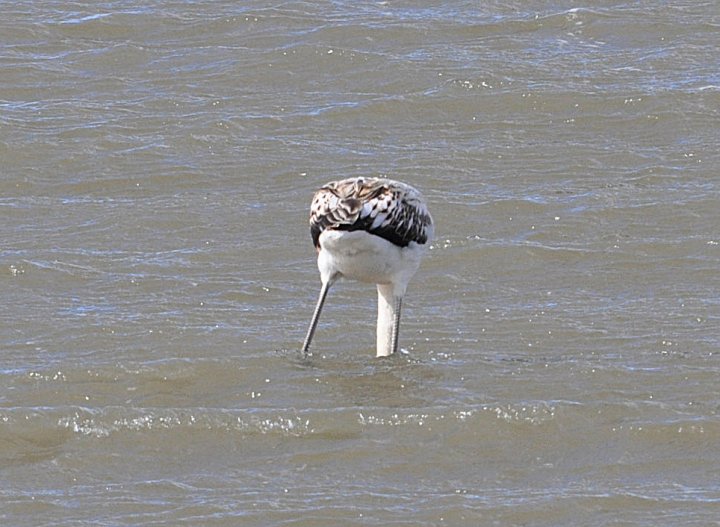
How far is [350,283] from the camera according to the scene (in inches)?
459

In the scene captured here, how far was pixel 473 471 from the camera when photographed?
8109mm

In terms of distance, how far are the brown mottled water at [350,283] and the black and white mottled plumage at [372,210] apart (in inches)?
28.0

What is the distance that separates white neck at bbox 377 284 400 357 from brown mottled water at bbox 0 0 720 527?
Result: 10cm

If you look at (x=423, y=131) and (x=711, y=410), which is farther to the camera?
(x=423, y=131)

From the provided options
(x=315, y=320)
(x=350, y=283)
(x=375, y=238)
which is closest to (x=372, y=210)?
(x=375, y=238)

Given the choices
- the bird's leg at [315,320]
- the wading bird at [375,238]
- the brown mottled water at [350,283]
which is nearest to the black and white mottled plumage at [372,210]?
the wading bird at [375,238]

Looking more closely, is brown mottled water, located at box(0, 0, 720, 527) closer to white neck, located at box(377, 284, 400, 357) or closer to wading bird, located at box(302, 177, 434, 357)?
white neck, located at box(377, 284, 400, 357)

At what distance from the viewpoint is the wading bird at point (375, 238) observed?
31.9ft

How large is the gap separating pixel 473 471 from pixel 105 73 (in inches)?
348

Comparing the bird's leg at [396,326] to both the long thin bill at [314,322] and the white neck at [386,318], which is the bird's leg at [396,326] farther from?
the long thin bill at [314,322]

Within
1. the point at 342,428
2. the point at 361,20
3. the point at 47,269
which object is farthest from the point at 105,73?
the point at 342,428

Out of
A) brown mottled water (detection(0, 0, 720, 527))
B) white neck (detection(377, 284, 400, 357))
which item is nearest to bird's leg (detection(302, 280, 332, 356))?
brown mottled water (detection(0, 0, 720, 527))

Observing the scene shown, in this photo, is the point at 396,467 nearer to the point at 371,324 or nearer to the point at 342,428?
the point at 342,428

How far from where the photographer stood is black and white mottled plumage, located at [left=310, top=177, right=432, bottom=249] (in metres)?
9.68
